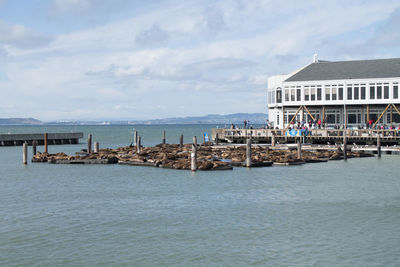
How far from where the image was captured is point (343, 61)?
2997 inches

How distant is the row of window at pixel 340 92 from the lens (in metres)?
67.0

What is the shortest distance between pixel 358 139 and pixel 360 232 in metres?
40.3

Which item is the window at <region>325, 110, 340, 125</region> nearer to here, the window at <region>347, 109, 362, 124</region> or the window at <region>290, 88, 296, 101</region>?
the window at <region>347, 109, 362, 124</region>

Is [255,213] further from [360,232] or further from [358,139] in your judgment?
[358,139]

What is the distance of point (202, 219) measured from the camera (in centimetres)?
2406

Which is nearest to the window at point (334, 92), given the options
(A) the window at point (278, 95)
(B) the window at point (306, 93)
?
(B) the window at point (306, 93)

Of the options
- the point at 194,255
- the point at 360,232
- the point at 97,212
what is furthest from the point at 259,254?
the point at 97,212

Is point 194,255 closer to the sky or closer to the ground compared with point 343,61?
closer to the ground

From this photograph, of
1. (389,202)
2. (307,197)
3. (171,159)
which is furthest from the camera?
(171,159)

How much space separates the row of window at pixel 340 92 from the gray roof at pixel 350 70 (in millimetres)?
1252

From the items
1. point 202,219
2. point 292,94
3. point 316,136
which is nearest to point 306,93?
point 292,94

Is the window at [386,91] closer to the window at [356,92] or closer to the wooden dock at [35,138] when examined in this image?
the window at [356,92]

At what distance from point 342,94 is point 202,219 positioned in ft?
162

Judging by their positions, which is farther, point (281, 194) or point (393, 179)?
point (393, 179)
